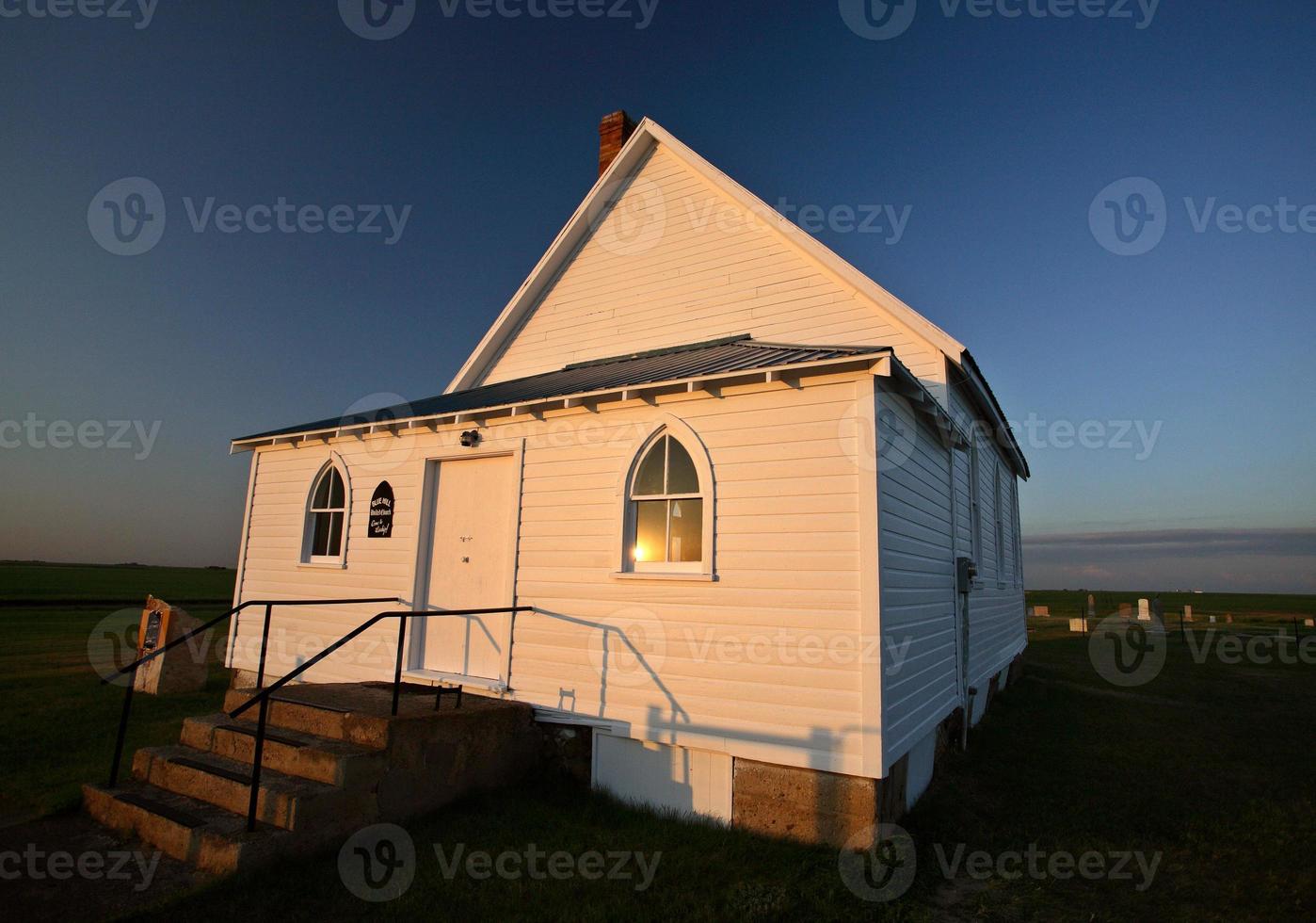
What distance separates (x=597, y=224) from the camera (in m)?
11.7

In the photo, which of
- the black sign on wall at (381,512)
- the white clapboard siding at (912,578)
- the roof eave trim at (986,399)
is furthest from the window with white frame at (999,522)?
the black sign on wall at (381,512)

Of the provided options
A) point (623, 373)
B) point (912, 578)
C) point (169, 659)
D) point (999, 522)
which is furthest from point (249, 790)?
point (999, 522)

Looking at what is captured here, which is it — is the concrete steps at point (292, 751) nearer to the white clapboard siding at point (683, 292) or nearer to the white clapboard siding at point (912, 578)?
the white clapboard siding at point (912, 578)

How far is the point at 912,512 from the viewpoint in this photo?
23.4 feet

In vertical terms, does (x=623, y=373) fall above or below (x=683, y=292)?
below

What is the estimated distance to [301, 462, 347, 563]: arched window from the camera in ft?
32.7

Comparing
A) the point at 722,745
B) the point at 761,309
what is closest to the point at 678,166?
the point at 761,309

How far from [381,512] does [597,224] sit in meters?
6.05

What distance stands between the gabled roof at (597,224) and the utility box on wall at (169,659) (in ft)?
22.2

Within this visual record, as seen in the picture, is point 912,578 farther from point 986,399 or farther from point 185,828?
point 185,828

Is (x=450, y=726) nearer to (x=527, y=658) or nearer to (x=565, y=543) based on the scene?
(x=527, y=658)

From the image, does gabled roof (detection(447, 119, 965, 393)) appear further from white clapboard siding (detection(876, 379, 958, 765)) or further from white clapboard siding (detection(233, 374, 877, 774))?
white clapboard siding (detection(233, 374, 877, 774))

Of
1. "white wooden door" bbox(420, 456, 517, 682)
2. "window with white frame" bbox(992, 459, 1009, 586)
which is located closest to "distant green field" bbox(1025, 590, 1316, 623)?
"window with white frame" bbox(992, 459, 1009, 586)

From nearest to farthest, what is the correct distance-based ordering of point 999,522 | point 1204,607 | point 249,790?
point 249,790, point 999,522, point 1204,607
